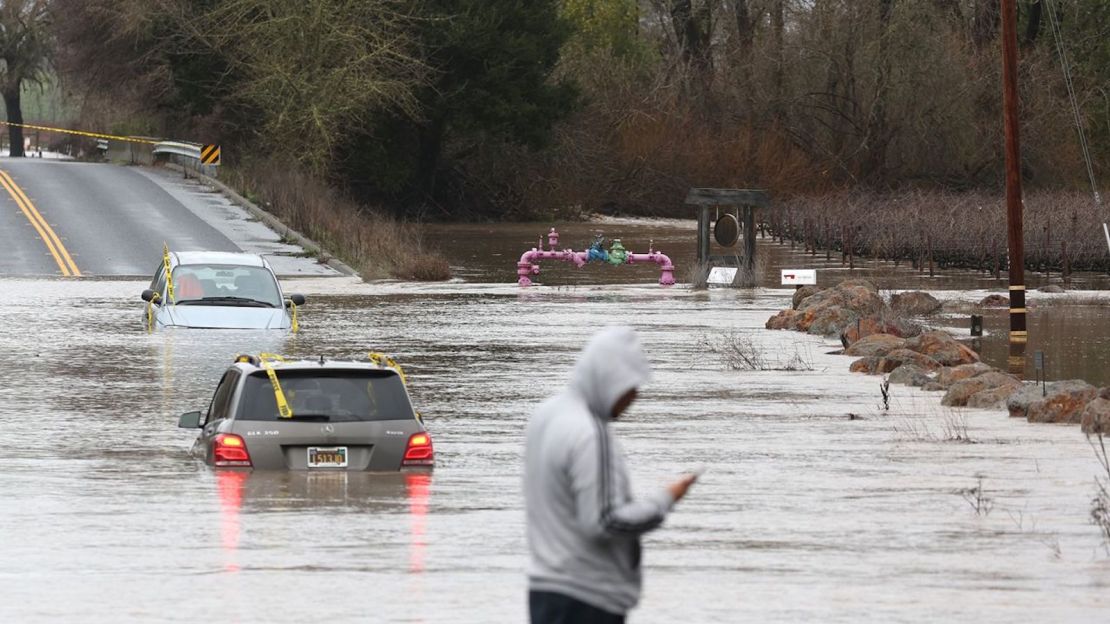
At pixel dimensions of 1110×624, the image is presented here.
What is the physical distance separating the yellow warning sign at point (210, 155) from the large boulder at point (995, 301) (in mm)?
31060

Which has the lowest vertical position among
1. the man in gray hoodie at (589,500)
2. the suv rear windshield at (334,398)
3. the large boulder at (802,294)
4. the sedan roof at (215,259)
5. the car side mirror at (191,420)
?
the large boulder at (802,294)

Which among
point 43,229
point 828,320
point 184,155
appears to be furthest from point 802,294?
point 184,155

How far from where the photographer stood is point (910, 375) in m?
25.7

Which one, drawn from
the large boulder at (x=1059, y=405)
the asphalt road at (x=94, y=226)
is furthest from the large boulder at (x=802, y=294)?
the large boulder at (x=1059, y=405)

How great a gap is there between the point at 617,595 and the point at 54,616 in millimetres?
4384

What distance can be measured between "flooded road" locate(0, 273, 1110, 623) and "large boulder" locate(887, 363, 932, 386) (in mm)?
636

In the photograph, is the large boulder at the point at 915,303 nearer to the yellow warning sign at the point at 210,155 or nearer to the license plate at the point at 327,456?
the license plate at the point at 327,456

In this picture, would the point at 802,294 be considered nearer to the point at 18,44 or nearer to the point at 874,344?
the point at 874,344

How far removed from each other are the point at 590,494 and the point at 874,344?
76.8 ft

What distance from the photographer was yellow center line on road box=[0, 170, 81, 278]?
46759mm

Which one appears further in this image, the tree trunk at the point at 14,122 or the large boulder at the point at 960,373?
the tree trunk at the point at 14,122

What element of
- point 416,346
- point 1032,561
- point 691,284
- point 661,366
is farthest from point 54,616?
point 691,284

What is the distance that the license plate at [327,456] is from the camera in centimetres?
1485

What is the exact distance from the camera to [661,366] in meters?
27.3
